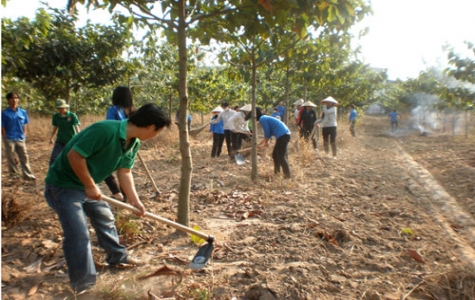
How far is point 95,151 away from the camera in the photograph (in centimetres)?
249

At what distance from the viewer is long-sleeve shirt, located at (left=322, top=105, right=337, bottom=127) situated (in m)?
9.19

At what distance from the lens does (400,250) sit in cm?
352

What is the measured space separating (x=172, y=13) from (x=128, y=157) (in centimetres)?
185

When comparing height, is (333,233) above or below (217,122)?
below

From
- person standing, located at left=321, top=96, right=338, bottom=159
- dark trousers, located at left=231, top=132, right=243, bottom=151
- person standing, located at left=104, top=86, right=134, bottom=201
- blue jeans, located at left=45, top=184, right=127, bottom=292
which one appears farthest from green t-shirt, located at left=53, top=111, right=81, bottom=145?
person standing, located at left=321, top=96, right=338, bottom=159

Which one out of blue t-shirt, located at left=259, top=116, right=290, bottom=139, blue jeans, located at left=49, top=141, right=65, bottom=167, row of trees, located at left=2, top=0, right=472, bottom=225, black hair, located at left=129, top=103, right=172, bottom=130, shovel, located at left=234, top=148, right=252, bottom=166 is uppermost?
row of trees, located at left=2, top=0, right=472, bottom=225

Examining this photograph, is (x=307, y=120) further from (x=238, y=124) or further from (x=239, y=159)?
(x=239, y=159)

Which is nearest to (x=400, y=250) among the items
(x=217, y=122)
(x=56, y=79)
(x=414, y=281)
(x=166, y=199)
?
(x=414, y=281)

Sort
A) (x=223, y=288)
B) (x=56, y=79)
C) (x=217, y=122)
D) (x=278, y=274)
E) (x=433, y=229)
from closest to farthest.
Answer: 1. (x=223, y=288)
2. (x=278, y=274)
3. (x=433, y=229)
4. (x=56, y=79)
5. (x=217, y=122)

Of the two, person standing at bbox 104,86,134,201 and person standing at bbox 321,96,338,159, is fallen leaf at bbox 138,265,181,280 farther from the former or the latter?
person standing at bbox 321,96,338,159

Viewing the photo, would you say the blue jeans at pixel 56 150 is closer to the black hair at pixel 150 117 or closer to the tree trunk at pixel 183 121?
the tree trunk at pixel 183 121

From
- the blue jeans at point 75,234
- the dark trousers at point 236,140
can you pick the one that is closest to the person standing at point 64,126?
the blue jeans at point 75,234

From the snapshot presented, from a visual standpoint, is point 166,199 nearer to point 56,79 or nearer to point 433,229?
point 433,229

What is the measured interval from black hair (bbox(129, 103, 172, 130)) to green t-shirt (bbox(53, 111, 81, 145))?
2.84 m
